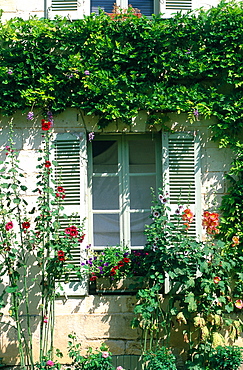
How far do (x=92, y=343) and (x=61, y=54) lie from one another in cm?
306

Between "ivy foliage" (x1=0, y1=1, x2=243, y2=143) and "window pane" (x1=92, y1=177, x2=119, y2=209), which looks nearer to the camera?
"ivy foliage" (x1=0, y1=1, x2=243, y2=143)

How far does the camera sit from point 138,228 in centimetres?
591

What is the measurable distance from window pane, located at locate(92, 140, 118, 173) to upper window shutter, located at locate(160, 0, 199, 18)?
60.8 inches

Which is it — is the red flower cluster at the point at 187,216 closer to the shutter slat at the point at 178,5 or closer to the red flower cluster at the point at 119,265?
the red flower cluster at the point at 119,265

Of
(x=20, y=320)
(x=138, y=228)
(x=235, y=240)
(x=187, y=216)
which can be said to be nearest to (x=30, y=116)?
(x=138, y=228)

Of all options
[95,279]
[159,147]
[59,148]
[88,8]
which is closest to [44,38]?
[88,8]

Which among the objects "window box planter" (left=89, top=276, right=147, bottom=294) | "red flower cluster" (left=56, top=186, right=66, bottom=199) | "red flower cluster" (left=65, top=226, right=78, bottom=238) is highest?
"red flower cluster" (left=56, top=186, right=66, bottom=199)

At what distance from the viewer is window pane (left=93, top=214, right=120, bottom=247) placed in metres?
5.87

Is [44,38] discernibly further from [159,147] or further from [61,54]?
[159,147]

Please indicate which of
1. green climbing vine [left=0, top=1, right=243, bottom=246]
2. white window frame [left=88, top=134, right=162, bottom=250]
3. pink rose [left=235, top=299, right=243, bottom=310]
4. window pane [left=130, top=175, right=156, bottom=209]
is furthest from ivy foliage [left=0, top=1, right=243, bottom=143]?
pink rose [left=235, top=299, right=243, bottom=310]

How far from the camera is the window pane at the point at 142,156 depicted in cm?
596

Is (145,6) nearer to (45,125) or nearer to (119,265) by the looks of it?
(45,125)

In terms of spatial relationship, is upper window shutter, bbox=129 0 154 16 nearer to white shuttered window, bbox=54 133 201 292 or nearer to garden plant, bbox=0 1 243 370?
garden plant, bbox=0 1 243 370

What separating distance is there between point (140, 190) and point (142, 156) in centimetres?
38
